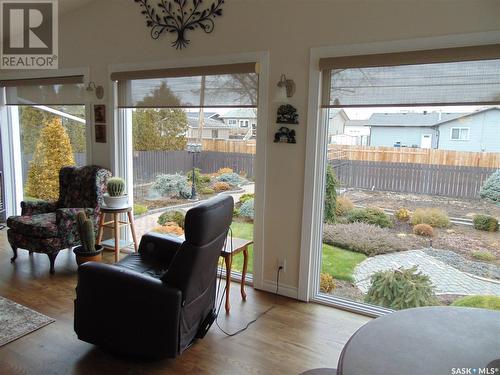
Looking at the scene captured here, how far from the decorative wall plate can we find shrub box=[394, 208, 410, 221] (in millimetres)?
2207

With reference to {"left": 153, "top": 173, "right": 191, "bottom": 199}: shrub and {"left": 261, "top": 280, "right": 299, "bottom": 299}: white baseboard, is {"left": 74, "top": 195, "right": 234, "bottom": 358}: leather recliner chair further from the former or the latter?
{"left": 153, "top": 173, "right": 191, "bottom": 199}: shrub

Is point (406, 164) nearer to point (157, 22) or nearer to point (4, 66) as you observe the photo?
point (157, 22)

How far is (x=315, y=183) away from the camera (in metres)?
3.04

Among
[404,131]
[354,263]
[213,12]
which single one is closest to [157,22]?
[213,12]

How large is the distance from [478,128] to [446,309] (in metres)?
1.66

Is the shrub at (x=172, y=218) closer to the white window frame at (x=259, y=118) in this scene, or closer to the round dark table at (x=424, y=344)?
the white window frame at (x=259, y=118)

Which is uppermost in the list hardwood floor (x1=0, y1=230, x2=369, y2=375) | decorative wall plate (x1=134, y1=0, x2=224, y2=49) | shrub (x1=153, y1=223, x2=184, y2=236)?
decorative wall plate (x1=134, y1=0, x2=224, y2=49)

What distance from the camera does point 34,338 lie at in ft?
8.35

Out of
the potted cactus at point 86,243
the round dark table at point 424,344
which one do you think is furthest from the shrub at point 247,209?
the round dark table at point 424,344

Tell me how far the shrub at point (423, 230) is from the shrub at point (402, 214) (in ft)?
0.32

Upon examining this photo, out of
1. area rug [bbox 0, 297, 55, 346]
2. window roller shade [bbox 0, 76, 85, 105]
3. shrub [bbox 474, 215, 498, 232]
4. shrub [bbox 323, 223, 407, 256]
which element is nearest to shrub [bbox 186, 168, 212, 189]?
shrub [bbox 323, 223, 407, 256]

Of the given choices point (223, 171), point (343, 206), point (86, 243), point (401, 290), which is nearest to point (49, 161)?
point (86, 243)

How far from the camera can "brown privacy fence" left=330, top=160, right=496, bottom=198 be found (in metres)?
2.64

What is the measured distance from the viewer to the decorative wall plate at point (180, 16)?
3.31 metres
